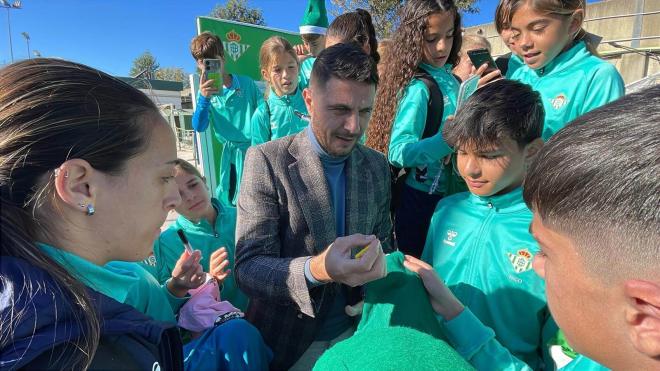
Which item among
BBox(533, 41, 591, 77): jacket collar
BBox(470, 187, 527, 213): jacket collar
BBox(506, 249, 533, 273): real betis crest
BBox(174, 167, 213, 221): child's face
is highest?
BBox(533, 41, 591, 77): jacket collar

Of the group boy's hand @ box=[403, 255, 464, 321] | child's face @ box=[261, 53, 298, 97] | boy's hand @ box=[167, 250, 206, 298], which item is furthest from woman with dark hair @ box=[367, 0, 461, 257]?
child's face @ box=[261, 53, 298, 97]

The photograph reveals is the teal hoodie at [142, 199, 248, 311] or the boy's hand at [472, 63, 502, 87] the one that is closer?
the boy's hand at [472, 63, 502, 87]

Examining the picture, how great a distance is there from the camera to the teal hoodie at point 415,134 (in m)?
2.37

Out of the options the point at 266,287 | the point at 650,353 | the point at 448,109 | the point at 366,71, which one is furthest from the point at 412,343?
the point at 448,109

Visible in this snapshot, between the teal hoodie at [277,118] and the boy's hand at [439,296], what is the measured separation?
9.56 feet

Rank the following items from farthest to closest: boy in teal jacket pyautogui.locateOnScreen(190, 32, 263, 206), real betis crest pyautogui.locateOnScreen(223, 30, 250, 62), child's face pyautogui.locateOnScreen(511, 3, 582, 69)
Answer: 1. real betis crest pyautogui.locateOnScreen(223, 30, 250, 62)
2. boy in teal jacket pyautogui.locateOnScreen(190, 32, 263, 206)
3. child's face pyautogui.locateOnScreen(511, 3, 582, 69)

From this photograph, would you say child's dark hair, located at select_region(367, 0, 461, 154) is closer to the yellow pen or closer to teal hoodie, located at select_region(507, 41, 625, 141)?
teal hoodie, located at select_region(507, 41, 625, 141)

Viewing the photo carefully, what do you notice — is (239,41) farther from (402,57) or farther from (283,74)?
(402,57)

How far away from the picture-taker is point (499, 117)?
1.78m

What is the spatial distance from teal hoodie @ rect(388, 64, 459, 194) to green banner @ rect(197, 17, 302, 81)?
3930 millimetres

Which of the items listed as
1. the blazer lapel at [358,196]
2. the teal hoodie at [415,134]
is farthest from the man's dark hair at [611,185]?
the teal hoodie at [415,134]

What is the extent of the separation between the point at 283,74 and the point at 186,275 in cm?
275

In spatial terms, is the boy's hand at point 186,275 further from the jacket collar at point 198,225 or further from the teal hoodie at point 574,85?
the teal hoodie at point 574,85

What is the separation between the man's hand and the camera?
1357mm
